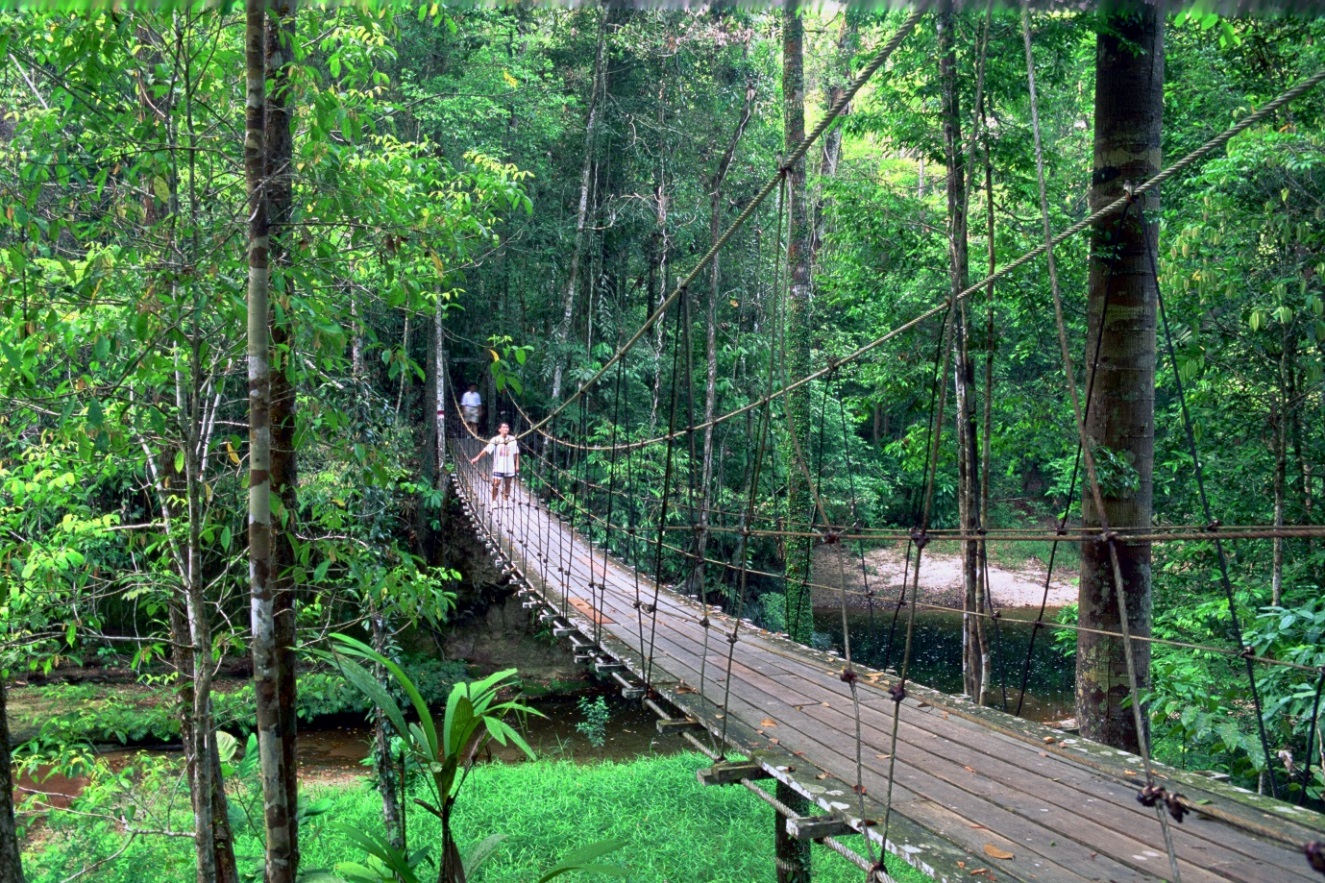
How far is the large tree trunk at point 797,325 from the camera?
524 centimetres

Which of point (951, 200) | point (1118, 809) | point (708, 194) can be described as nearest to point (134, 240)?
point (1118, 809)

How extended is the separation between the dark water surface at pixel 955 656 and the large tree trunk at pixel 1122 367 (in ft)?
14.0

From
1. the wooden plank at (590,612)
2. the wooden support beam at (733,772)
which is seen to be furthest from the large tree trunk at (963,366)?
the wooden support beam at (733,772)

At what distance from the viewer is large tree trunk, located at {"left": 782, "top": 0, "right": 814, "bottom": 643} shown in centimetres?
524

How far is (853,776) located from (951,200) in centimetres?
284

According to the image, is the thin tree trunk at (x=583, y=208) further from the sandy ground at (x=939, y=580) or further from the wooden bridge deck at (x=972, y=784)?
the wooden bridge deck at (x=972, y=784)

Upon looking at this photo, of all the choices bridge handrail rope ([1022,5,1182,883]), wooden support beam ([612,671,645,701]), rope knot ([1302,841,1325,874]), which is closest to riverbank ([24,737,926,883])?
wooden support beam ([612,671,645,701])

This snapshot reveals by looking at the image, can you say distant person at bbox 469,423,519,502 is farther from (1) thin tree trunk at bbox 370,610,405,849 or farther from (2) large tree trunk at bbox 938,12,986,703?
(2) large tree trunk at bbox 938,12,986,703

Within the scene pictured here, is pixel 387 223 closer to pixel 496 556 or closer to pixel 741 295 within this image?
pixel 496 556

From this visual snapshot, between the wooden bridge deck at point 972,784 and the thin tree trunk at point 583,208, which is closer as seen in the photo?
the wooden bridge deck at point 972,784

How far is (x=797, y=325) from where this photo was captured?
5496 millimetres

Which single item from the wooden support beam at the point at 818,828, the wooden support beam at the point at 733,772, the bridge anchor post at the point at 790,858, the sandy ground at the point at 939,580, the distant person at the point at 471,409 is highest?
the distant person at the point at 471,409

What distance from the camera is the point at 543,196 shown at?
9125 millimetres

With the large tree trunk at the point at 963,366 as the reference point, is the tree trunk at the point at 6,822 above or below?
below
